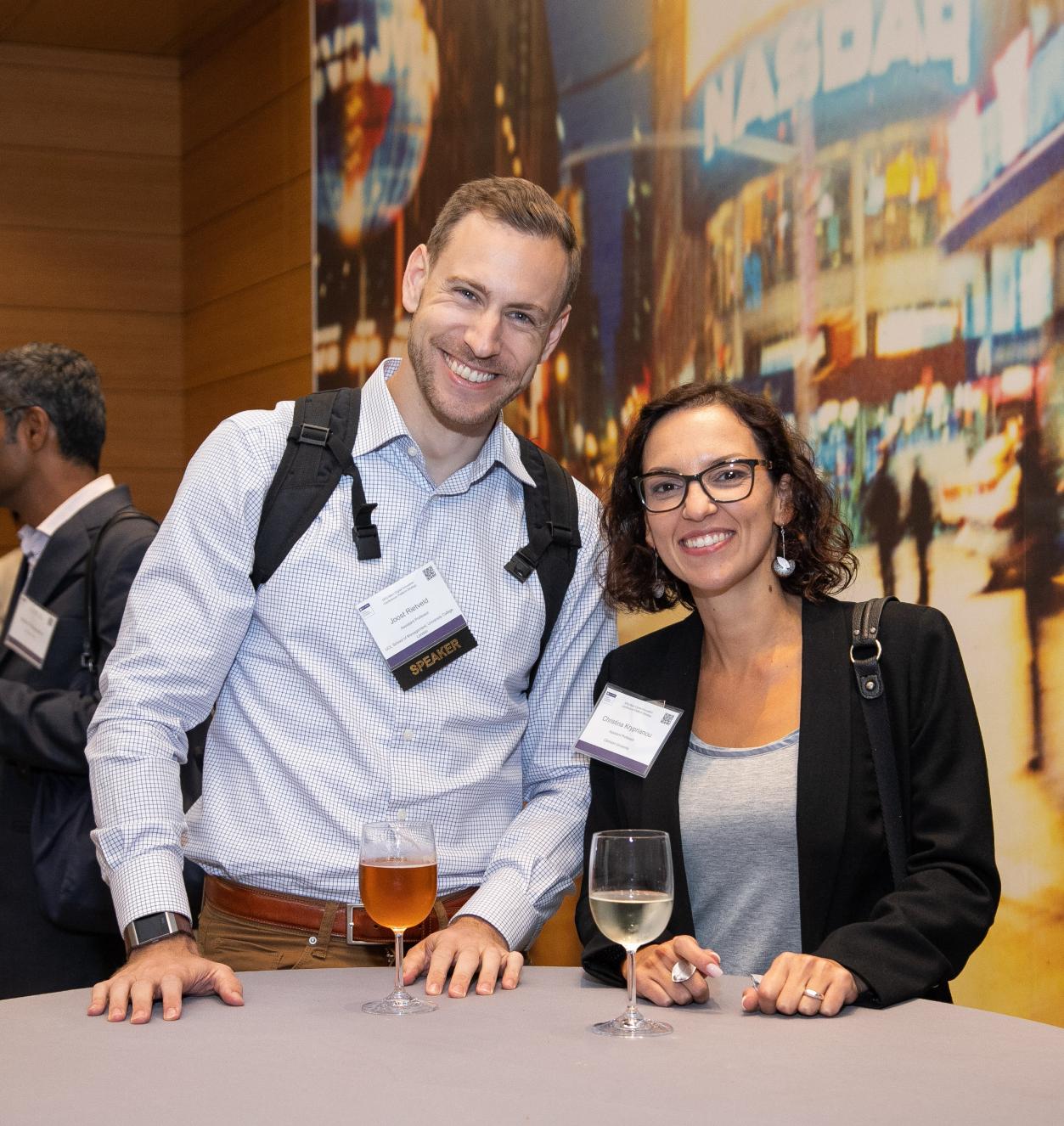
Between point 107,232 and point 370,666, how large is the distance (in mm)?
5125

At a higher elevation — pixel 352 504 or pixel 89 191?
pixel 89 191

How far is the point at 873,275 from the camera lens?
2863mm

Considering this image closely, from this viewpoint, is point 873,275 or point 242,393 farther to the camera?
Answer: point 242,393

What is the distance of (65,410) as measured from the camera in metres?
3.35

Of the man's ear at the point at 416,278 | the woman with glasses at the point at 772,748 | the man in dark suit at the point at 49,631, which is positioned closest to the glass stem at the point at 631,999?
the woman with glasses at the point at 772,748

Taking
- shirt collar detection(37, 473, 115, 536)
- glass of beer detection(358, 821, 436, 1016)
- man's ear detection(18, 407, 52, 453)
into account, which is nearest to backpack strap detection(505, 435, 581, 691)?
glass of beer detection(358, 821, 436, 1016)

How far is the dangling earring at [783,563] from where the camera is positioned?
2186mm

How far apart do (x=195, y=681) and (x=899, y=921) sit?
3.21 feet

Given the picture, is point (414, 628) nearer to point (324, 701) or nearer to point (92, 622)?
point (324, 701)

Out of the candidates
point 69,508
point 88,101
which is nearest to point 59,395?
point 69,508

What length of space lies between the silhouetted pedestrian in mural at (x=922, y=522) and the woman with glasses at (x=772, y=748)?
523mm

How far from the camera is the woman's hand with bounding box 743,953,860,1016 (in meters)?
1.56

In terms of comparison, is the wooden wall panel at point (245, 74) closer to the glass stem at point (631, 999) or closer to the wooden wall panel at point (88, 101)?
the wooden wall panel at point (88, 101)

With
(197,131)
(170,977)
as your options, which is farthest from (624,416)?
(197,131)
